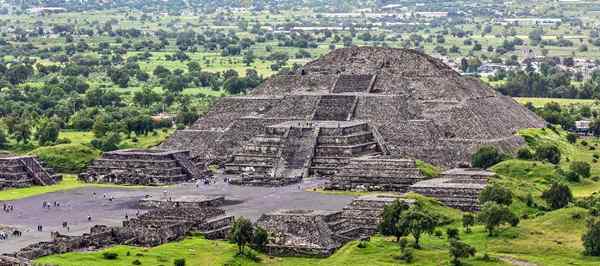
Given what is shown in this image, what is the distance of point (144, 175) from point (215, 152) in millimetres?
12983

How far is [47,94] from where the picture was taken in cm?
17888

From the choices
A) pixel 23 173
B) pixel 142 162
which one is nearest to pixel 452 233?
pixel 142 162

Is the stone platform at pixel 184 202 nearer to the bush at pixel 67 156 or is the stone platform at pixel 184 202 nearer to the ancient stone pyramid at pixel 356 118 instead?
the ancient stone pyramid at pixel 356 118

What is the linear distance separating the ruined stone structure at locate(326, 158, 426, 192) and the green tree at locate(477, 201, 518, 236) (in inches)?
771

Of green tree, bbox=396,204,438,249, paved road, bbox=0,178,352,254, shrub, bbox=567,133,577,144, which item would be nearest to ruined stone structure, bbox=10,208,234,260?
paved road, bbox=0,178,352,254

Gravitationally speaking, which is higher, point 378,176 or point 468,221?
point 468,221

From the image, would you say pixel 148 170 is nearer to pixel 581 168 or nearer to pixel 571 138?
pixel 581 168

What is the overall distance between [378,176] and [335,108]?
22720 millimetres

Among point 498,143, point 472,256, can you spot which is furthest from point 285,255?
point 498,143

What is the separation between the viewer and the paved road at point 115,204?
8712 cm

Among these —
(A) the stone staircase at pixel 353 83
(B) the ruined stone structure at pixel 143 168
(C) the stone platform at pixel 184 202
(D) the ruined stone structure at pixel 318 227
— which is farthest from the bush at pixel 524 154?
(D) the ruined stone structure at pixel 318 227

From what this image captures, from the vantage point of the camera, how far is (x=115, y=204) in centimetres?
9744

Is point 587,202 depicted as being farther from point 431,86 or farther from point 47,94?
point 47,94

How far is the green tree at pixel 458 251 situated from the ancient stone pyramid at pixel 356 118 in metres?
35.5
